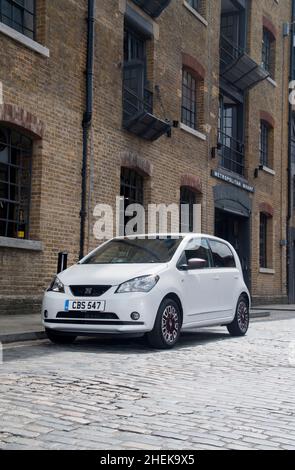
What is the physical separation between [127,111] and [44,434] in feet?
41.1

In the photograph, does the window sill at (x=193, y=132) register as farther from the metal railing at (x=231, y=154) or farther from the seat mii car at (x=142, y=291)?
the seat mii car at (x=142, y=291)

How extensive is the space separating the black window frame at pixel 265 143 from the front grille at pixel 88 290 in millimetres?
16586

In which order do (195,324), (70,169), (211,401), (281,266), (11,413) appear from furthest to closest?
(281,266)
(70,169)
(195,324)
(211,401)
(11,413)

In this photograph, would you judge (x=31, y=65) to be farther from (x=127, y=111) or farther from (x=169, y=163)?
(x=169, y=163)

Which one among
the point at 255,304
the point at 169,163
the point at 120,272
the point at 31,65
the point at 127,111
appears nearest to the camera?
the point at 120,272

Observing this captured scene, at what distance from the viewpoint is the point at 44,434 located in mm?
4215

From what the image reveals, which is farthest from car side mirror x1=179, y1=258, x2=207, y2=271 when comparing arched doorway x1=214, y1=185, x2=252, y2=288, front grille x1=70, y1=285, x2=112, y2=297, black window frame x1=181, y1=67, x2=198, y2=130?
arched doorway x1=214, y1=185, x2=252, y2=288

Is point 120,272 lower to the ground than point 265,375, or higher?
higher

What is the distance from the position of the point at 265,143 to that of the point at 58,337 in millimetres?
17231

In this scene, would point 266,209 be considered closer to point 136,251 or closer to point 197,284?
point 197,284

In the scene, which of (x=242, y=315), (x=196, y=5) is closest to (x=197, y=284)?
(x=242, y=315)

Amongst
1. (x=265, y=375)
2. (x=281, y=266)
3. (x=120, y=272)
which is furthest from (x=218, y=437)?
(x=281, y=266)

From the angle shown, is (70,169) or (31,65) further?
(70,169)

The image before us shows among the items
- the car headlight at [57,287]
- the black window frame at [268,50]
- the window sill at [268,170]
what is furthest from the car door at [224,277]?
the black window frame at [268,50]
